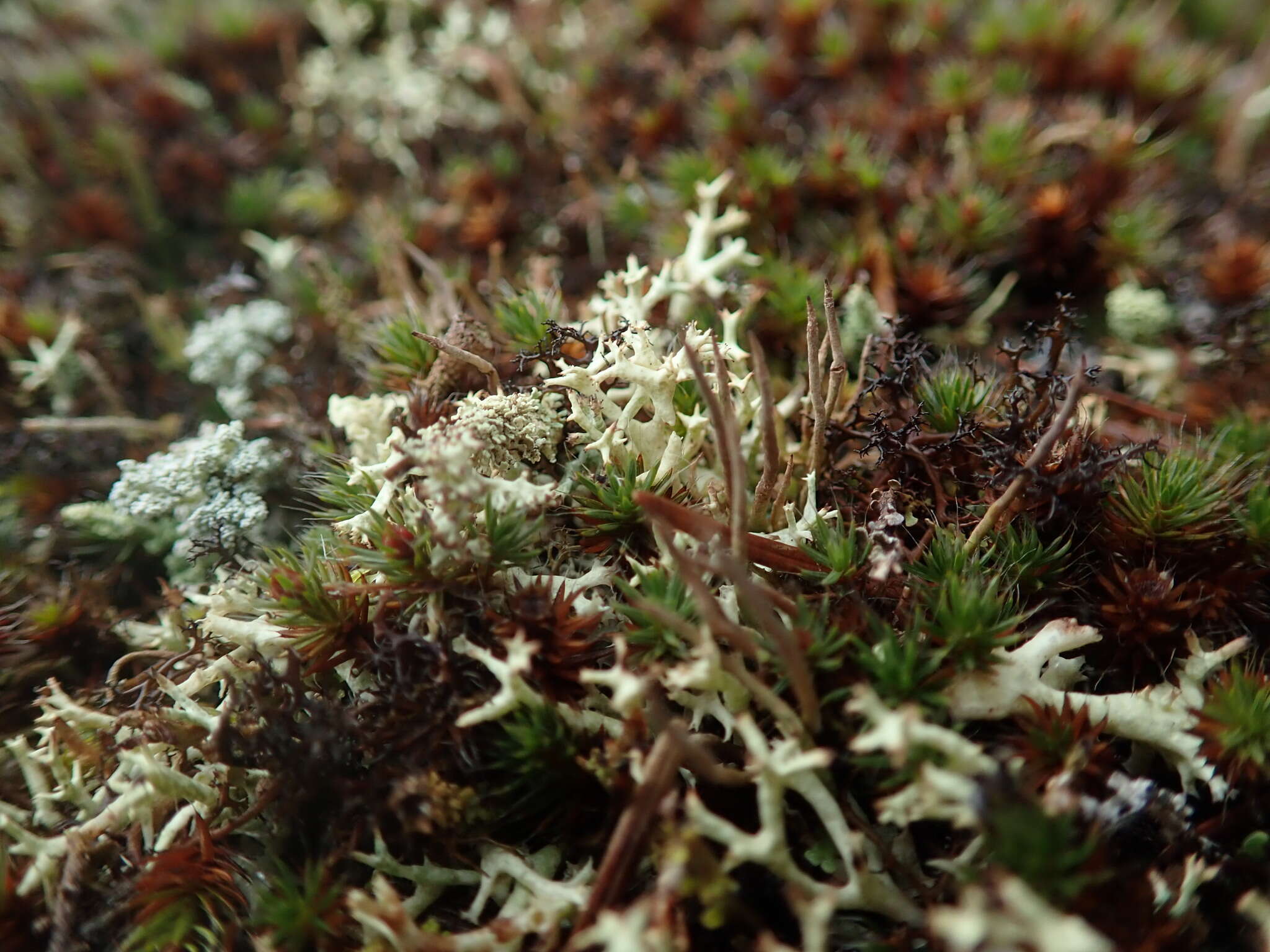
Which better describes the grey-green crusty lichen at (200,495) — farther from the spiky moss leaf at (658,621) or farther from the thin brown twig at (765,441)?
the thin brown twig at (765,441)

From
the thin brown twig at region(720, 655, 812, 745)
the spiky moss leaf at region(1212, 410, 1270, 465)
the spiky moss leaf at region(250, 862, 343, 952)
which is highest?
the spiky moss leaf at region(1212, 410, 1270, 465)

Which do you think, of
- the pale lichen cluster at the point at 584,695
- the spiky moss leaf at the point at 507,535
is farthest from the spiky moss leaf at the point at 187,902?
the spiky moss leaf at the point at 507,535

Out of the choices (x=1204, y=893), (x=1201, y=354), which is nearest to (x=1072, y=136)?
(x=1201, y=354)

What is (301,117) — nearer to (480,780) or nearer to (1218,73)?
(480,780)

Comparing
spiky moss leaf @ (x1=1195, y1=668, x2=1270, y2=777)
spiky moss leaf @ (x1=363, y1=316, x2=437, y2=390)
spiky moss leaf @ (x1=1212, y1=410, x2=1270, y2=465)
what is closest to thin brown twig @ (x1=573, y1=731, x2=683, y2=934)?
spiky moss leaf @ (x1=1195, y1=668, x2=1270, y2=777)

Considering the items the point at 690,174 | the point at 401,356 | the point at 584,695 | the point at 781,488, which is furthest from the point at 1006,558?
the point at 690,174

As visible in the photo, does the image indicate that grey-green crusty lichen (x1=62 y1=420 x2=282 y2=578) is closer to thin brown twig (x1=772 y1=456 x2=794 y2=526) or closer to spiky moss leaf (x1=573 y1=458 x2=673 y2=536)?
spiky moss leaf (x1=573 y1=458 x2=673 y2=536)

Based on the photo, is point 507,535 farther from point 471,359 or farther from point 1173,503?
point 1173,503
